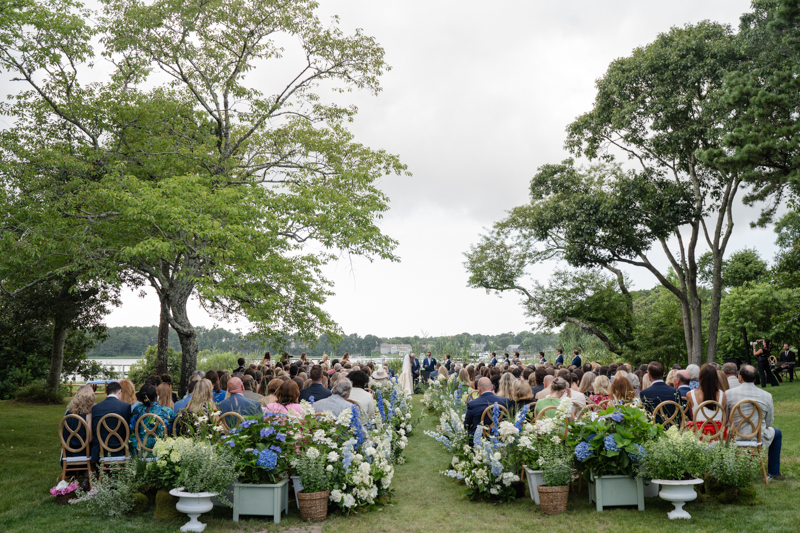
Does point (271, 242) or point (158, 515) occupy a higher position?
point (271, 242)

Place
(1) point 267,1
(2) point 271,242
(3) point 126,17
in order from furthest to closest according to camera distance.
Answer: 1. (1) point 267,1
2. (3) point 126,17
3. (2) point 271,242

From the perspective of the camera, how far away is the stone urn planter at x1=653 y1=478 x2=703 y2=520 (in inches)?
199

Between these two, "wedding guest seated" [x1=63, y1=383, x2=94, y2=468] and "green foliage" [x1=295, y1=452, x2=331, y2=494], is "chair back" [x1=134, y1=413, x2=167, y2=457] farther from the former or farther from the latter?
"green foliage" [x1=295, y1=452, x2=331, y2=494]

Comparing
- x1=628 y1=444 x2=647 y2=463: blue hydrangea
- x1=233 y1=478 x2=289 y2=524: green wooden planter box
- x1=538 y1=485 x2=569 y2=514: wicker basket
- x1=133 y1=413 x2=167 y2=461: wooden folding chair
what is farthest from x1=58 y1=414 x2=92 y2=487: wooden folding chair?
x1=628 y1=444 x2=647 y2=463: blue hydrangea

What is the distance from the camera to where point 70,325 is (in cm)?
1889

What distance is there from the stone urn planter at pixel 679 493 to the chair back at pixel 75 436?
19.2 feet

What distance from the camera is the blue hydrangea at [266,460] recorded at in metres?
5.21

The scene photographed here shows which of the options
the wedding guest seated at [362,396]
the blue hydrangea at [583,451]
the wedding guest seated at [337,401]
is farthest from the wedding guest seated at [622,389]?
the wedding guest seated at [337,401]

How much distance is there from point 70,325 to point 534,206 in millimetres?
19792

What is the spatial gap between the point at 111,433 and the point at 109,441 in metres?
0.34

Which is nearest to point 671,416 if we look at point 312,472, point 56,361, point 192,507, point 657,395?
point 657,395

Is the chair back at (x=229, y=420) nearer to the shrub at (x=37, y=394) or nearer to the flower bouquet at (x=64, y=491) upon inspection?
the flower bouquet at (x=64, y=491)

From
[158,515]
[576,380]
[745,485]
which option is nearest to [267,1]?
[576,380]

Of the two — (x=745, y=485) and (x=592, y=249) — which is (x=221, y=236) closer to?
(x=745, y=485)
